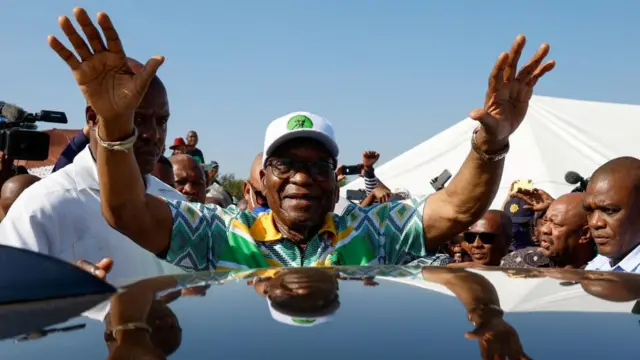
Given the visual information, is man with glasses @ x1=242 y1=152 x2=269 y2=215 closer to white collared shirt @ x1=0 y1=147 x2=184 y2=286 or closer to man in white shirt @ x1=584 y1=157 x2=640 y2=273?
white collared shirt @ x1=0 y1=147 x2=184 y2=286

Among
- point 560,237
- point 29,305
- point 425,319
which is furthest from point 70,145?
point 425,319

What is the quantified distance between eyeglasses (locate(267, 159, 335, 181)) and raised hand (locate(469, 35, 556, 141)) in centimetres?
59

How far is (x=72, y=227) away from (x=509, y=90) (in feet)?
5.59

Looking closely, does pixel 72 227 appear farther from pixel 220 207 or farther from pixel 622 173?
pixel 622 173

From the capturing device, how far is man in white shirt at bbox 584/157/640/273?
13.1 ft

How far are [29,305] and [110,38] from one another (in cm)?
121

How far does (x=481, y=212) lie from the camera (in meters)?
2.66

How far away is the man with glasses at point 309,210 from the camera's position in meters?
2.40

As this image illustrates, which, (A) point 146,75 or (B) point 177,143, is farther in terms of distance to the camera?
(B) point 177,143

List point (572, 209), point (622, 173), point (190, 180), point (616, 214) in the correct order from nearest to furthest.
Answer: point (616, 214), point (622, 173), point (572, 209), point (190, 180)

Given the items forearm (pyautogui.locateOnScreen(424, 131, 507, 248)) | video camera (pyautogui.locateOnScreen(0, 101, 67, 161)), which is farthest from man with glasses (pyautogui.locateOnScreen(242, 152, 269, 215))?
forearm (pyautogui.locateOnScreen(424, 131, 507, 248))

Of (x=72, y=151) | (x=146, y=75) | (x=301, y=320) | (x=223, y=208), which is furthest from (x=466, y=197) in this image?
(x=72, y=151)

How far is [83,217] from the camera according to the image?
9.20 feet

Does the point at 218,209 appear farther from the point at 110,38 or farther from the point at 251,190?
the point at 251,190
